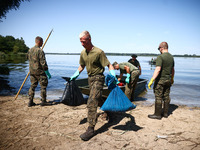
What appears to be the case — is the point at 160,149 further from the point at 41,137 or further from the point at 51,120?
the point at 51,120

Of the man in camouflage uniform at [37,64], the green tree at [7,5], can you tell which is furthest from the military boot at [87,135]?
the green tree at [7,5]

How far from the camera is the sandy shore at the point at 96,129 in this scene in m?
2.85

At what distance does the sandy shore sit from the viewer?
2852 mm

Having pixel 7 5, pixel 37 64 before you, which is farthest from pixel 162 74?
pixel 7 5

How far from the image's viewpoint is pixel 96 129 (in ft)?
11.8

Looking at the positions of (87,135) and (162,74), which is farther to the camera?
(162,74)

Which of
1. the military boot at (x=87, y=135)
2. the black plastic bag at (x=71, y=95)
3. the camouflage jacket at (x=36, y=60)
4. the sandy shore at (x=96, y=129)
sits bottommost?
the sandy shore at (x=96, y=129)

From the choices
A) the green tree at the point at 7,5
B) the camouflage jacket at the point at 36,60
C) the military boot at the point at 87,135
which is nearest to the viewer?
the military boot at the point at 87,135

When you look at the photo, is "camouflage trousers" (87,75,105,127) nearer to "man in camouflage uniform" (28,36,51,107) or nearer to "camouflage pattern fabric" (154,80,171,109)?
"camouflage pattern fabric" (154,80,171,109)

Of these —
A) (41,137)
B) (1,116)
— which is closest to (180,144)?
(41,137)

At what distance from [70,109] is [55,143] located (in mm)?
2230

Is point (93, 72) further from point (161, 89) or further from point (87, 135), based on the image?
point (161, 89)

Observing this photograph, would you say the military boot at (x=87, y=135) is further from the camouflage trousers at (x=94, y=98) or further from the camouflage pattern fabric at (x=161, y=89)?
the camouflage pattern fabric at (x=161, y=89)

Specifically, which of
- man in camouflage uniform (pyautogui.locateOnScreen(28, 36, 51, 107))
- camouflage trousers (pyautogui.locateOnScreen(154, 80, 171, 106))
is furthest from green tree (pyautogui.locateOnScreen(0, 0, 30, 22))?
camouflage trousers (pyautogui.locateOnScreen(154, 80, 171, 106))
